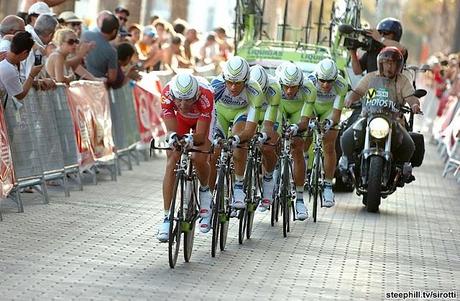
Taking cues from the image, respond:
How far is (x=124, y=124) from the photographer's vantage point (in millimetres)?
22047

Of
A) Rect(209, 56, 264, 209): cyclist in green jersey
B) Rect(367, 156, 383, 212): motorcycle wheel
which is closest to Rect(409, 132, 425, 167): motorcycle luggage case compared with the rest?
Rect(367, 156, 383, 212): motorcycle wheel

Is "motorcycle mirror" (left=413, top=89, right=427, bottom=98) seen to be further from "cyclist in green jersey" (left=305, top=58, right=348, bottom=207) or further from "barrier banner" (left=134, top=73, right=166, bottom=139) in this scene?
"barrier banner" (left=134, top=73, right=166, bottom=139)

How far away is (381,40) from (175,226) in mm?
8831

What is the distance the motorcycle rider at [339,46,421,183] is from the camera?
59.3ft

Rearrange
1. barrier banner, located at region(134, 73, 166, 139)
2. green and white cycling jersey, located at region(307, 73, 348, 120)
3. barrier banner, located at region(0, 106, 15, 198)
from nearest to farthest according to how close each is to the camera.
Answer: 1. barrier banner, located at region(0, 106, 15, 198)
2. green and white cycling jersey, located at region(307, 73, 348, 120)
3. barrier banner, located at region(134, 73, 166, 139)

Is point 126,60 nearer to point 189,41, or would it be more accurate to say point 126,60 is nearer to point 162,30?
point 162,30

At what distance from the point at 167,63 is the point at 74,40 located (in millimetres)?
9427

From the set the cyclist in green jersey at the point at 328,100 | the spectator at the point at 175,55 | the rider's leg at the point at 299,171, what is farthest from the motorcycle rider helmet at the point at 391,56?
the spectator at the point at 175,55

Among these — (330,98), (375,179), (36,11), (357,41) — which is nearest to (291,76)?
(330,98)

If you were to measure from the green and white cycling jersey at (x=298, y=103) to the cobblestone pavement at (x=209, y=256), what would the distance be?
1.21 meters

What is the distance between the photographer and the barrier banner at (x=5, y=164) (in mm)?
14906

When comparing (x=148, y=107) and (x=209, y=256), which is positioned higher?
(x=209, y=256)

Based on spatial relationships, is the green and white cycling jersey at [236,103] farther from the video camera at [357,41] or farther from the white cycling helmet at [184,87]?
the video camera at [357,41]

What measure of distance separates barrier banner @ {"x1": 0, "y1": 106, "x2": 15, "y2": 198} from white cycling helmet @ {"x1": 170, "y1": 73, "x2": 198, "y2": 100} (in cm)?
303
